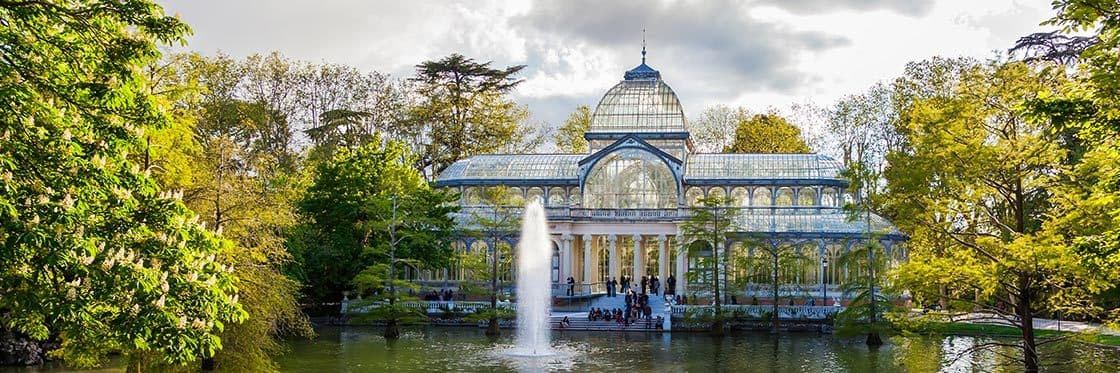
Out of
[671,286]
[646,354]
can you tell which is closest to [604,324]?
[646,354]

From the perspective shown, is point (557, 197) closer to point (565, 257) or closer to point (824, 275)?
point (565, 257)

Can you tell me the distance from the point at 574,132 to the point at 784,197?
2311 centimetres

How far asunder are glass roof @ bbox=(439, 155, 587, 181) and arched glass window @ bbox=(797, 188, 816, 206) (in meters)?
11.9

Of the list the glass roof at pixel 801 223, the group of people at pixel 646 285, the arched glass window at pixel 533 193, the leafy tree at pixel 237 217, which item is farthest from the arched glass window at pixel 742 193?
the leafy tree at pixel 237 217

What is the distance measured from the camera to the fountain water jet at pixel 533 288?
33.2 m

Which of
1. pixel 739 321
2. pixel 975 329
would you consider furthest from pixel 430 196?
pixel 975 329

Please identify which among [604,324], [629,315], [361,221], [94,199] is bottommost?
[604,324]

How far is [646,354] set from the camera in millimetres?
30109

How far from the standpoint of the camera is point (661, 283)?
162ft

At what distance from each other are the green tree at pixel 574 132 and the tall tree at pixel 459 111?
7327 millimetres

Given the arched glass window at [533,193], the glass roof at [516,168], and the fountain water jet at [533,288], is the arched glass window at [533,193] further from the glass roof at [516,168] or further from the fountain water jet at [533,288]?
the fountain water jet at [533,288]

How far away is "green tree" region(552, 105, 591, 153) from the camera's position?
231 feet

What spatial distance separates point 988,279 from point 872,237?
17.1 metres

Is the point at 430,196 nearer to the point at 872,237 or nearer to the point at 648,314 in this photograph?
the point at 648,314
